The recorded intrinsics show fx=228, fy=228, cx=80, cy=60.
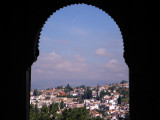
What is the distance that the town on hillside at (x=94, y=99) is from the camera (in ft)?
249

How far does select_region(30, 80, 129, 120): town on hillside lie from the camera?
249 ft

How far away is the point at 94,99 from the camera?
93562 millimetres

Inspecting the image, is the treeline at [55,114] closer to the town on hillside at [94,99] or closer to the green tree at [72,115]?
the green tree at [72,115]

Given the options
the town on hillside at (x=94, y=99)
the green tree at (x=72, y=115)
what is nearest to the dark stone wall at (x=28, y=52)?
the green tree at (x=72, y=115)

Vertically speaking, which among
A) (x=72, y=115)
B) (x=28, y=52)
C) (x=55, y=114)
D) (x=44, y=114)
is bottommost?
(x=72, y=115)

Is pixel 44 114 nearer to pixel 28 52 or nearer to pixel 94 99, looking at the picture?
pixel 28 52

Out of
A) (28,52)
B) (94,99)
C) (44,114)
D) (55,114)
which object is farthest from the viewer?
(94,99)

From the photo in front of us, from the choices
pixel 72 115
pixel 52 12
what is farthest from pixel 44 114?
pixel 52 12

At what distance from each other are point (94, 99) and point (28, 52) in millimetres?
90529

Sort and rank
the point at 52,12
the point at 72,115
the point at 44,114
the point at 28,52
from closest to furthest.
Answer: the point at 28,52
the point at 52,12
the point at 44,114
the point at 72,115

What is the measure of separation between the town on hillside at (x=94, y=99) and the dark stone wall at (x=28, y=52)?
64155 mm

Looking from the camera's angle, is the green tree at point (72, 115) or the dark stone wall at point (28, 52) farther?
the green tree at point (72, 115)

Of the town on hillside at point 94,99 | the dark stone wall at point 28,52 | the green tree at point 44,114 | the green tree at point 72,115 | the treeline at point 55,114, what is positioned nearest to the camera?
the dark stone wall at point 28,52

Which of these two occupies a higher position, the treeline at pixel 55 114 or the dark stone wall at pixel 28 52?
the dark stone wall at pixel 28 52
